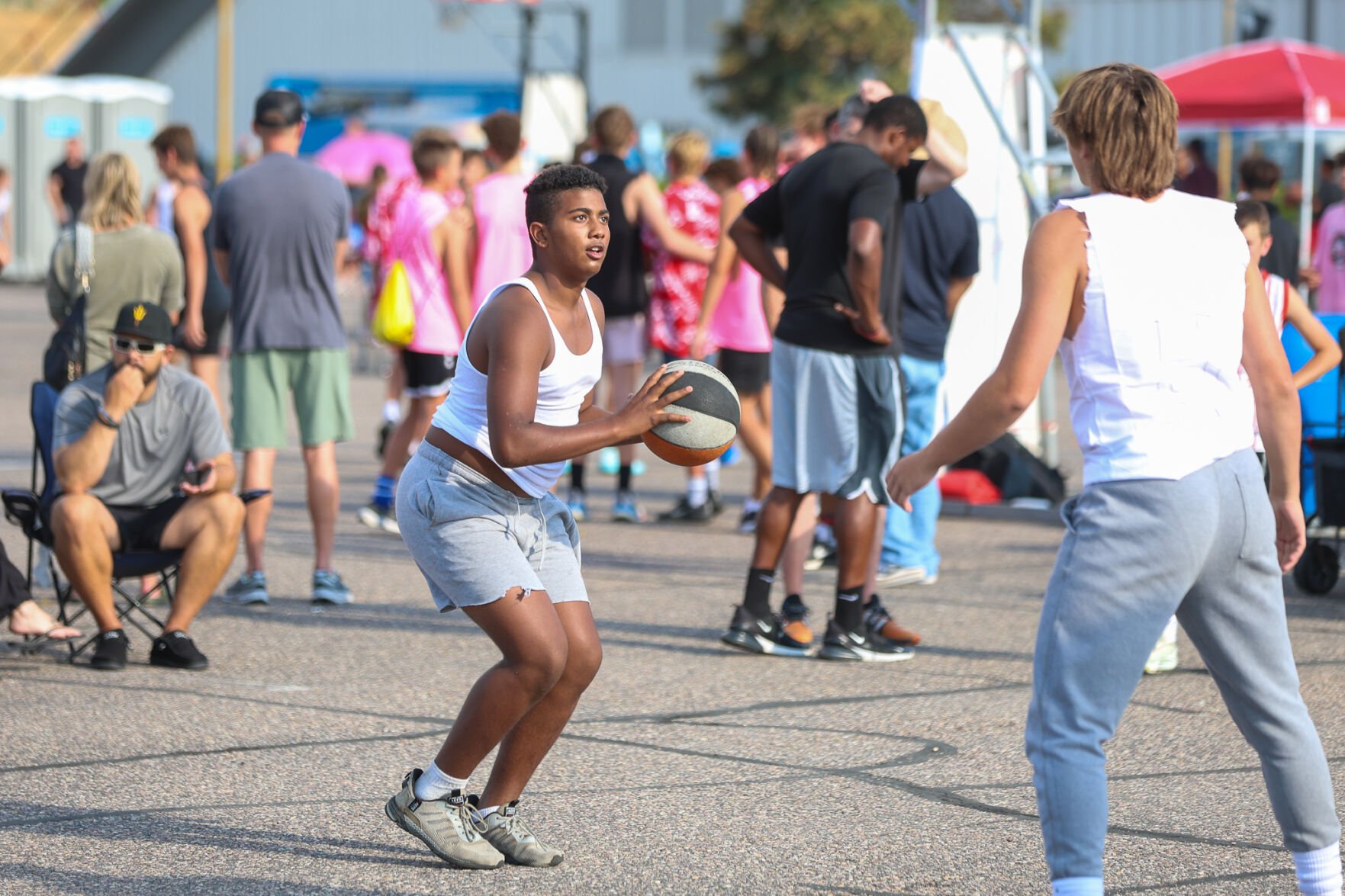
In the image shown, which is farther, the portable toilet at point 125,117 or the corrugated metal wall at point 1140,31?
the corrugated metal wall at point 1140,31

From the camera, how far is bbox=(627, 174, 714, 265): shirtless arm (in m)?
9.78

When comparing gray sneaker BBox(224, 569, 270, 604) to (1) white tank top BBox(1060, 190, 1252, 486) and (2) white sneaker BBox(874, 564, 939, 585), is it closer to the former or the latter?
(2) white sneaker BBox(874, 564, 939, 585)

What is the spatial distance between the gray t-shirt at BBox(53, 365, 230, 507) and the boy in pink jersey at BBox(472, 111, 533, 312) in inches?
112

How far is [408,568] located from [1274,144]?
22.9 metres

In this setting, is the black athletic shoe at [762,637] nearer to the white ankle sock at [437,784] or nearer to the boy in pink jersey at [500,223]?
the white ankle sock at [437,784]

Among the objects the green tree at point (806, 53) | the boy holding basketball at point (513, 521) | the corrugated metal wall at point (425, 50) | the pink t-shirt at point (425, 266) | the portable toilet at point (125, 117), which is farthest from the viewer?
the corrugated metal wall at point (425, 50)

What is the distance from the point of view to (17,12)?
2490 inches

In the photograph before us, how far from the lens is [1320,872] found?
3.58 m

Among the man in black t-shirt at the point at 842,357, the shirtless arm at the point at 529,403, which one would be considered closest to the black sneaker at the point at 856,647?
the man in black t-shirt at the point at 842,357

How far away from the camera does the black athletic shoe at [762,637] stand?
22.5ft

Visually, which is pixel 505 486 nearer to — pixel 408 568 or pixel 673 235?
pixel 408 568

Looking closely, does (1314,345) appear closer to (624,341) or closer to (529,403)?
(529,403)

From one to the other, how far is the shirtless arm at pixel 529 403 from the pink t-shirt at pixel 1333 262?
9164 millimetres

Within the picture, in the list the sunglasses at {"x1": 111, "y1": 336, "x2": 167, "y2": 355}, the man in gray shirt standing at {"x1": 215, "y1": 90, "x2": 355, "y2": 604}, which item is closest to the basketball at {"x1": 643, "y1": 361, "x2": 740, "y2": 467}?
the sunglasses at {"x1": 111, "y1": 336, "x2": 167, "y2": 355}
